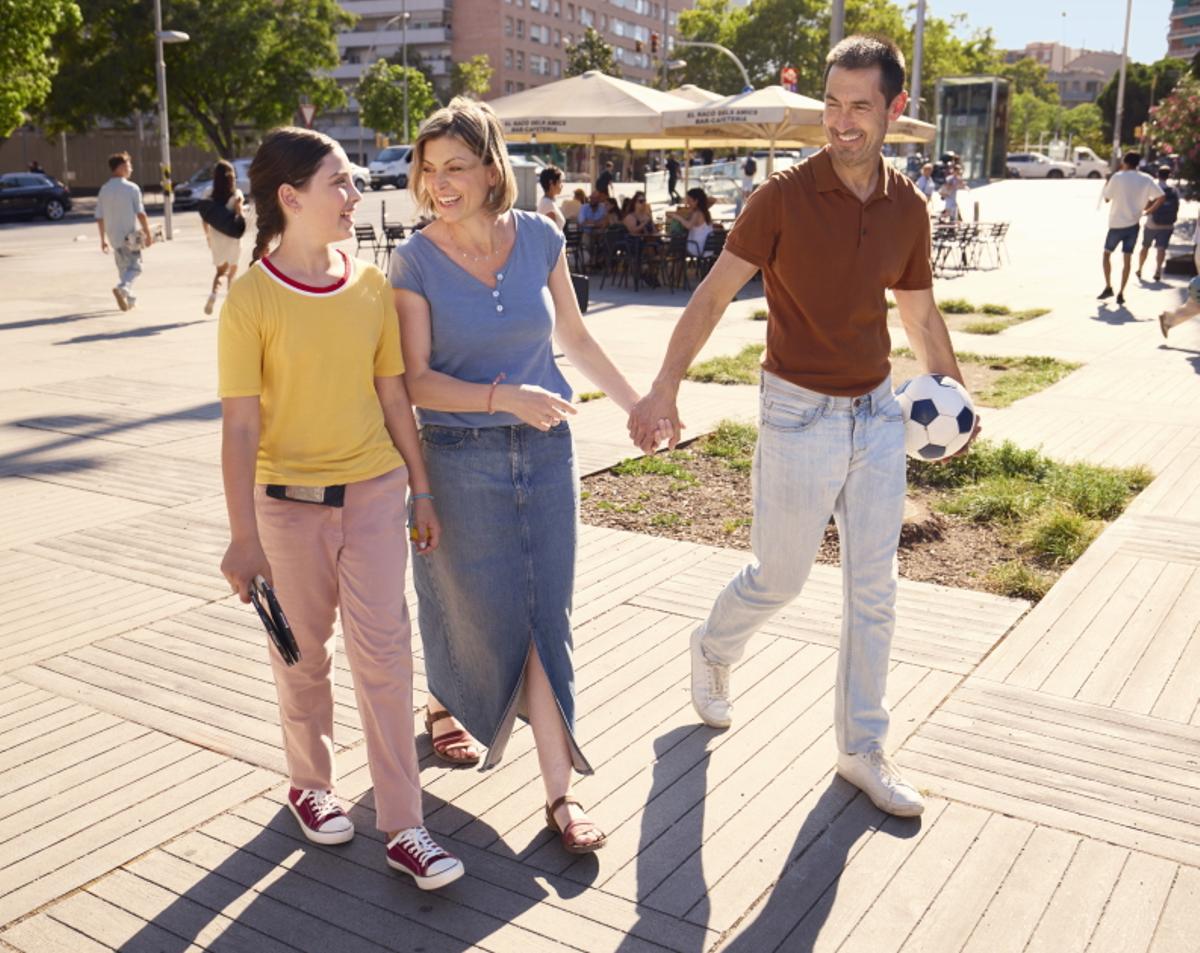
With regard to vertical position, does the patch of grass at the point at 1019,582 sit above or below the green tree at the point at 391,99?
below

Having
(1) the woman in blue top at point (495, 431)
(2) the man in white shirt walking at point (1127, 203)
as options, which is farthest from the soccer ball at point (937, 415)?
(2) the man in white shirt walking at point (1127, 203)

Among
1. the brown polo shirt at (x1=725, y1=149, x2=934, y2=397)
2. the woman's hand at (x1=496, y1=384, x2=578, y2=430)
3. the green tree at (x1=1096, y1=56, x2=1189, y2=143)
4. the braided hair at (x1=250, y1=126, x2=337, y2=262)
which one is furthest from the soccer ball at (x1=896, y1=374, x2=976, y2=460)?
the green tree at (x1=1096, y1=56, x2=1189, y2=143)

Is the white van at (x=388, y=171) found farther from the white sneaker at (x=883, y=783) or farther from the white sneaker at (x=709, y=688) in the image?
the white sneaker at (x=883, y=783)

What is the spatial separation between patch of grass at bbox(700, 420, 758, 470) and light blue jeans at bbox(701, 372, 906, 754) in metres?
4.23

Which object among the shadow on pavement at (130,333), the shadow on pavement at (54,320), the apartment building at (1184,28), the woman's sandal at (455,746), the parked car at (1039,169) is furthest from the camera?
the apartment building at (1184,28)

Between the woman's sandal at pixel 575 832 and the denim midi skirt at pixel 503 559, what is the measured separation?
0.39 feet

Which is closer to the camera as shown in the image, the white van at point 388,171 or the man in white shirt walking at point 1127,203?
the man in white shirt walking at point 1127,203

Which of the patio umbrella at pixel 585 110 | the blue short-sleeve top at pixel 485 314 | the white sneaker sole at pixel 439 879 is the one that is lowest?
the white sneaker sole at pixel 439 879

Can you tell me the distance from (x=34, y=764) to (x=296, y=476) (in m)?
1.56

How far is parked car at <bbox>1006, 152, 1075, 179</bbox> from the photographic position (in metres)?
69.4

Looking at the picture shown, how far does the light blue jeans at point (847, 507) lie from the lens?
11.4 ft

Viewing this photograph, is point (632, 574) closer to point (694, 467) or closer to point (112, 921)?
point (694, 467)

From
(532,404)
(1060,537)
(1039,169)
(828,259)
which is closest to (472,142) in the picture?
(532,404)

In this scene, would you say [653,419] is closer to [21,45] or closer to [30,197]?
[21,45]
